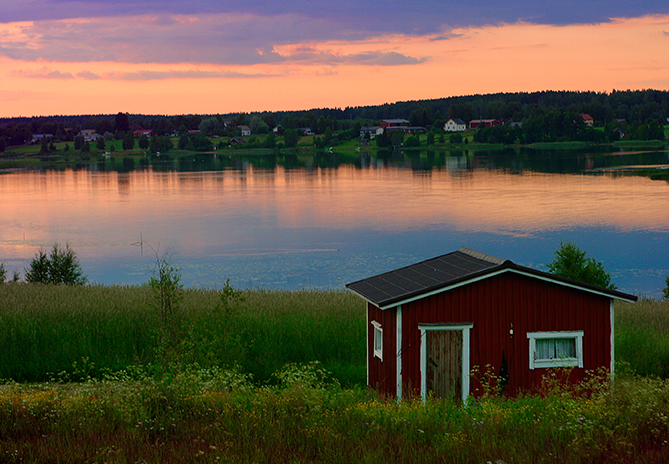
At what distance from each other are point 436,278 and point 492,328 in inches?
61.0

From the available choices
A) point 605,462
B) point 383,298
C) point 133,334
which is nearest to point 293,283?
point 133,334

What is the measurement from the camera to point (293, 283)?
42.1m

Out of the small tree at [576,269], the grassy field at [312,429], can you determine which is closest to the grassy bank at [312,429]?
the grassy field at [312,429]

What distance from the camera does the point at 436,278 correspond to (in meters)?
14.3

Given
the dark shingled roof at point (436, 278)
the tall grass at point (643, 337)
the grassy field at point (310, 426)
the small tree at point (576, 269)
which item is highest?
the dark shingled roof at point (436, 278)

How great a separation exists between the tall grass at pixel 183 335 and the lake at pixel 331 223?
52.6 ft

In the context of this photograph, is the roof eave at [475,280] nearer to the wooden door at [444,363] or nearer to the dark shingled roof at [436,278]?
the dark shingled roof at [436,278]

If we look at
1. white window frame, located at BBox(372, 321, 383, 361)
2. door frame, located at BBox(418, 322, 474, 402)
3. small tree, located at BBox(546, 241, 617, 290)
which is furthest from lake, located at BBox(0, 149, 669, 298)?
door frame, located at BBox(418, 322, 474, 402)

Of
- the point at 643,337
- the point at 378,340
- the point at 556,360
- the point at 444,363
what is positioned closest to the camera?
the point at 444,363

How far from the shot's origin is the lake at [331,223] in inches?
1868

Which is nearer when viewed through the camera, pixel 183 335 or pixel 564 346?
pixel 564 346

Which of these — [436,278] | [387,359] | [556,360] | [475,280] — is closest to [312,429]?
[387,359]

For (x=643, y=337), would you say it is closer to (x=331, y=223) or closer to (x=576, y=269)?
(x=576, y=269)

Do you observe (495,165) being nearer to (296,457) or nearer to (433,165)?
(433,165)
